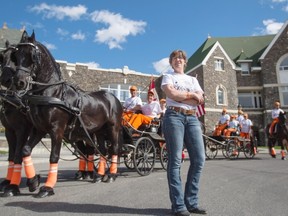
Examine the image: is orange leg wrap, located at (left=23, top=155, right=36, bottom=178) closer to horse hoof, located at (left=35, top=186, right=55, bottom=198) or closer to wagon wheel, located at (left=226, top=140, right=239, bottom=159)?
horse hoof, located at (left=35, top=186, right=55, bottom=198)

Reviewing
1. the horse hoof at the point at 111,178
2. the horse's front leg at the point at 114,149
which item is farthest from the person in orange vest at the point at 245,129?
the horse hoof at the point at 111,178

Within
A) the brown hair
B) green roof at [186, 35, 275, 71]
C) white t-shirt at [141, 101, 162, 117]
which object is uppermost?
green roof at [186, 35, 275, 71]

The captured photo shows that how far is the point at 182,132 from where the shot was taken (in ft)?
12.8

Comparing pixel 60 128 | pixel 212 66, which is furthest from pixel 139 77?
pixel 60 128

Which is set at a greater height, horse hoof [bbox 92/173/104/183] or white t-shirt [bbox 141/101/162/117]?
white t-shirt [bbox 141/101/162/117]

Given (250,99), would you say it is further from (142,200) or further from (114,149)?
(142,200)

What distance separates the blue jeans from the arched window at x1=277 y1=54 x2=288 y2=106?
31510 millimetres

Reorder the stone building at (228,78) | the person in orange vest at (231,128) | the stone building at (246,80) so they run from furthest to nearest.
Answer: the stone building at (246,80), the stone building at (228,78), the person in orange vest at (231,128)

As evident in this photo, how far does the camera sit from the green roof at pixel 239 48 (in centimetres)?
3466

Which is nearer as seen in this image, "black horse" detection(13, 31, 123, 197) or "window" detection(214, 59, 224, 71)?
"black horse" detection(13, 31, 123, 197)

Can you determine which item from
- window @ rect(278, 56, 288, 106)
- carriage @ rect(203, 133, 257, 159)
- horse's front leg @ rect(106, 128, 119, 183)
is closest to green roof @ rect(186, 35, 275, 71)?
window @ rect(278, 56, 288, 106)

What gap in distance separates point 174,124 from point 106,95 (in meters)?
3.35

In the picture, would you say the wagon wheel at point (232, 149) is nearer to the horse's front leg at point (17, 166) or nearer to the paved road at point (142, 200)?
the paved road at point (142, 200)

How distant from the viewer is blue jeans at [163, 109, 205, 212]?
381 cm
